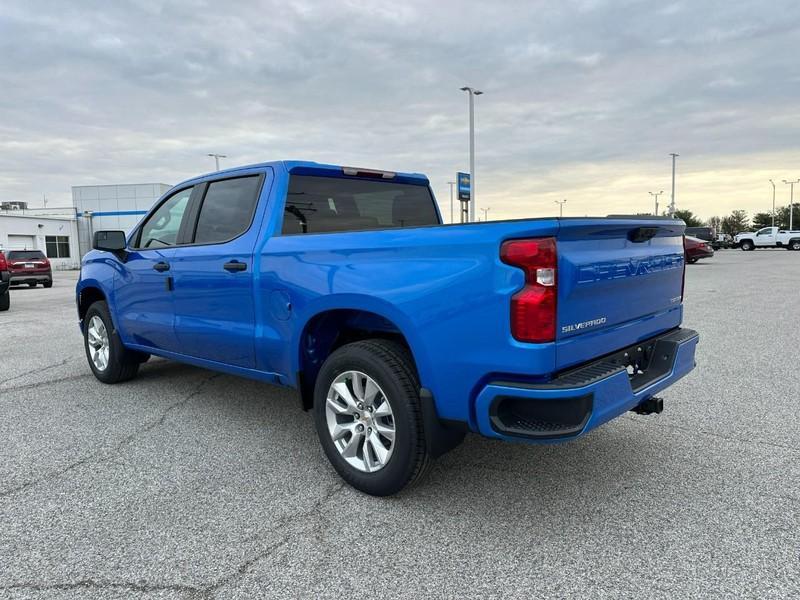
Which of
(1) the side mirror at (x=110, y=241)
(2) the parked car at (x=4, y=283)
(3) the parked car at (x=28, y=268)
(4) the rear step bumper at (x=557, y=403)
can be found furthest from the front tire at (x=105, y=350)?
(3) the parked car at (x=28, y=268)

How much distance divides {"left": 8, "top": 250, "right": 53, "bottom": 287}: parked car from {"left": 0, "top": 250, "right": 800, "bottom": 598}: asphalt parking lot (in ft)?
68.7

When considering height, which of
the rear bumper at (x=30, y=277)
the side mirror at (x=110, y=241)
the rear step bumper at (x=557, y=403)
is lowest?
the rear bumper at (x=30, y=277)

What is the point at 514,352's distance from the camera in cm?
253

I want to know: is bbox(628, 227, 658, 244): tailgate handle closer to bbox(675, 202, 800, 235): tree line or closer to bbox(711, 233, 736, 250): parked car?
bbox(711, 233, 736, 250): parked car

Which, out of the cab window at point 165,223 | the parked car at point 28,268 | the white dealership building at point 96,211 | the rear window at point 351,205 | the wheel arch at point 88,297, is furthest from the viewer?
the white dealership building at point 96,211

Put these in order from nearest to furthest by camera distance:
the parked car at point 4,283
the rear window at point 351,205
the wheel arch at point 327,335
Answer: the wheel arch at point 327,335, the rear window at point 351,205, the parked car at point 4,283

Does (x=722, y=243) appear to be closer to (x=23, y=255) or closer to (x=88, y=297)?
(x=23, y=255)

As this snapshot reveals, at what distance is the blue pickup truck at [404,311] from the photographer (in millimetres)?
2557

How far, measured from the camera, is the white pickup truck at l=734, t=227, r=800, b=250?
45.2m

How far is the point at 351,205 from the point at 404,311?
180 cm

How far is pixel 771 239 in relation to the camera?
46656mm

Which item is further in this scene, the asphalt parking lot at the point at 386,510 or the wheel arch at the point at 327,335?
the wheel arch at the point at 327,335

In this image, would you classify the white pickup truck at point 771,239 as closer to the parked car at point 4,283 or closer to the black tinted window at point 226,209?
the parked car at point 4,283

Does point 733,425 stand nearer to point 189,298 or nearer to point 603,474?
point 603,474
